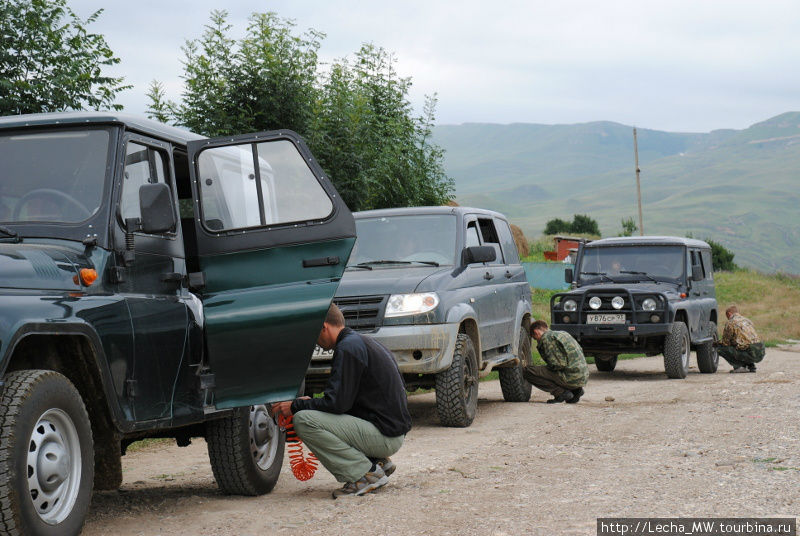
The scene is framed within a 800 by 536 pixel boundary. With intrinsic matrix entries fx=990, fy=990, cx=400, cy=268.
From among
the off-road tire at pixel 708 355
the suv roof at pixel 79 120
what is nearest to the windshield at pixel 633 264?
the off-road tire at pixel 708 355

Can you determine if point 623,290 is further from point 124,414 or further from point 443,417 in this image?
point 124,414

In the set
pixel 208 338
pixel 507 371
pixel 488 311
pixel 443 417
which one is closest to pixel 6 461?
pixel 208 338

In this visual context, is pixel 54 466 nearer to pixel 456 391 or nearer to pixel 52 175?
pixel 52 175

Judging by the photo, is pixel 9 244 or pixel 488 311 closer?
pixel 9 244

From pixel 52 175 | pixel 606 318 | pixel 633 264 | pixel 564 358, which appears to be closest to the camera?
pixel 52 175

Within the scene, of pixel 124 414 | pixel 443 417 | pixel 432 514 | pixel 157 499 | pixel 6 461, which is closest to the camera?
pixel 6 461

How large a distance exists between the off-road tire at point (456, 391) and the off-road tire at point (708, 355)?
880 centimetres

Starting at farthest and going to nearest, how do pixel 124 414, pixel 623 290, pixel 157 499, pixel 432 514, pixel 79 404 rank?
pixel 623 290, pixel 157 499, pixel 432 514, pixel 124 414, pixel 79 404

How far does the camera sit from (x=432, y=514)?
5602 millimetres

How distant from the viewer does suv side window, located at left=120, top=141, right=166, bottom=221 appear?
213 inches

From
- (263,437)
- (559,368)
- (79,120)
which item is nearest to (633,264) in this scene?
(559,368)

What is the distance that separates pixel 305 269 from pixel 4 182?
1.72m

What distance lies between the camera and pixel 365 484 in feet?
20.9

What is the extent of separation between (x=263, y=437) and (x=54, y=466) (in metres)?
2.31
